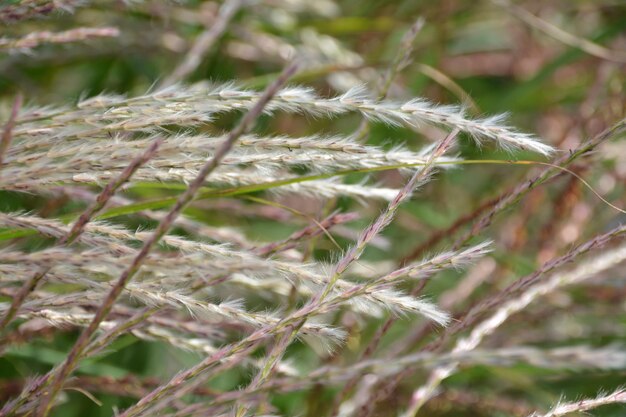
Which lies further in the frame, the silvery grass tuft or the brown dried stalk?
the silvery grass tuft

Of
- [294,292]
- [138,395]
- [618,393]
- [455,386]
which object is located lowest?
[455,386]

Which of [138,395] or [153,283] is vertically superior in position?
[153,283]

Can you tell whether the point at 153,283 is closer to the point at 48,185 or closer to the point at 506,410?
the point at 48,185

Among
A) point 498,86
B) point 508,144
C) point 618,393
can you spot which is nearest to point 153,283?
point 508,144

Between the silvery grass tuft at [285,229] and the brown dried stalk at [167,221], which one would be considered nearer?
the brown dried stalk at [167,221]

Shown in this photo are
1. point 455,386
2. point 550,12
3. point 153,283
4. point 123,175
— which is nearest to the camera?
point 123,175

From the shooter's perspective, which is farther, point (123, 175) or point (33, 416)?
point (33, 416)

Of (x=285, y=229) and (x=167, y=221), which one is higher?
(x=167, y=221)

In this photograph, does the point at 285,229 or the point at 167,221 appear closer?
the point at 167,221
